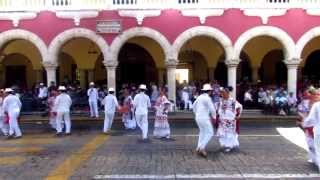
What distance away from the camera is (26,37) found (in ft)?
83.5

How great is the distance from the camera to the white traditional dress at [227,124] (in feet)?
47.9

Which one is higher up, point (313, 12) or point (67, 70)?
point (313, 12)

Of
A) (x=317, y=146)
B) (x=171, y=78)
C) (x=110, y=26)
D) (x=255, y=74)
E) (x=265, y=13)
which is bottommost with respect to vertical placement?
(x=317, y=146)

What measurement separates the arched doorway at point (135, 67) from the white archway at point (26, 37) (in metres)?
5.17

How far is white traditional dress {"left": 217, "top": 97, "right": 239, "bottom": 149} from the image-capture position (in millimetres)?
14586

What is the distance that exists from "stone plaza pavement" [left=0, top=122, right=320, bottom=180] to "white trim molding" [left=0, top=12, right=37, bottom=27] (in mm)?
7496

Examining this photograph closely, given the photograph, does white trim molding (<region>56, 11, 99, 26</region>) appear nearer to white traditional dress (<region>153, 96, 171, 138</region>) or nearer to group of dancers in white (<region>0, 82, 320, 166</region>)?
group of dancers in white (<region>0, 82, 320, 166</region>)

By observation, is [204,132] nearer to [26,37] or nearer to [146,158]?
[146,158]

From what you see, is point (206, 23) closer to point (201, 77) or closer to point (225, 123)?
point (201, 77)

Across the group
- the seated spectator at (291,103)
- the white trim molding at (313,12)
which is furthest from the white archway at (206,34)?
the white trim molding at (313,12)

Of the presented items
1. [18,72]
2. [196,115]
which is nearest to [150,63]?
[18,72]

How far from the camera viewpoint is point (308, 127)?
12484 millimetres

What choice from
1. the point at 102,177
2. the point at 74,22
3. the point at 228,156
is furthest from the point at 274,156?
the point at 74,22

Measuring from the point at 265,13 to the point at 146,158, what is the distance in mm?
12962
